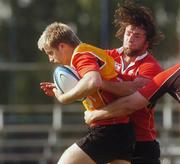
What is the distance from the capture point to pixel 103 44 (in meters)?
20.4

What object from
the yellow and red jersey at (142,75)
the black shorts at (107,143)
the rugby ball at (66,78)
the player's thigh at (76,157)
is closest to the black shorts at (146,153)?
the yellow and red jersey at (142,75)

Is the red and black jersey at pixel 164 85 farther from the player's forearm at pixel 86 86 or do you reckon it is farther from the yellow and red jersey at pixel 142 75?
the player's forearm at pixel 86 86

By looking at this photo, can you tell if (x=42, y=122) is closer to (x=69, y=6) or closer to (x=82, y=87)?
(x=69, y=6)

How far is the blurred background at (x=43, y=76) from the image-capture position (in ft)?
51.3

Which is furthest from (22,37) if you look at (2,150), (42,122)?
(2,150)

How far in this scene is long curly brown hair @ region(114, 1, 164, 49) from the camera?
22.0 feet

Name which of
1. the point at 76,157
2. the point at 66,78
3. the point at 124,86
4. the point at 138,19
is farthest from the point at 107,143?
the point at 138,19

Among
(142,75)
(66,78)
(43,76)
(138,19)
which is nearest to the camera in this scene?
(66,78)

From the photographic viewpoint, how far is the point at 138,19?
22.0 feet

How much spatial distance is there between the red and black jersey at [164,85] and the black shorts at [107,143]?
0.28 meters

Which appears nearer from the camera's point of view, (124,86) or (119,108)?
(119,108)

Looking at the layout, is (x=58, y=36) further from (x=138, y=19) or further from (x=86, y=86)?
(x=138, y=19)

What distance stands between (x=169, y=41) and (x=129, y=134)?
57.6 ft

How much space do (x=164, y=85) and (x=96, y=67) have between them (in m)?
0.61
